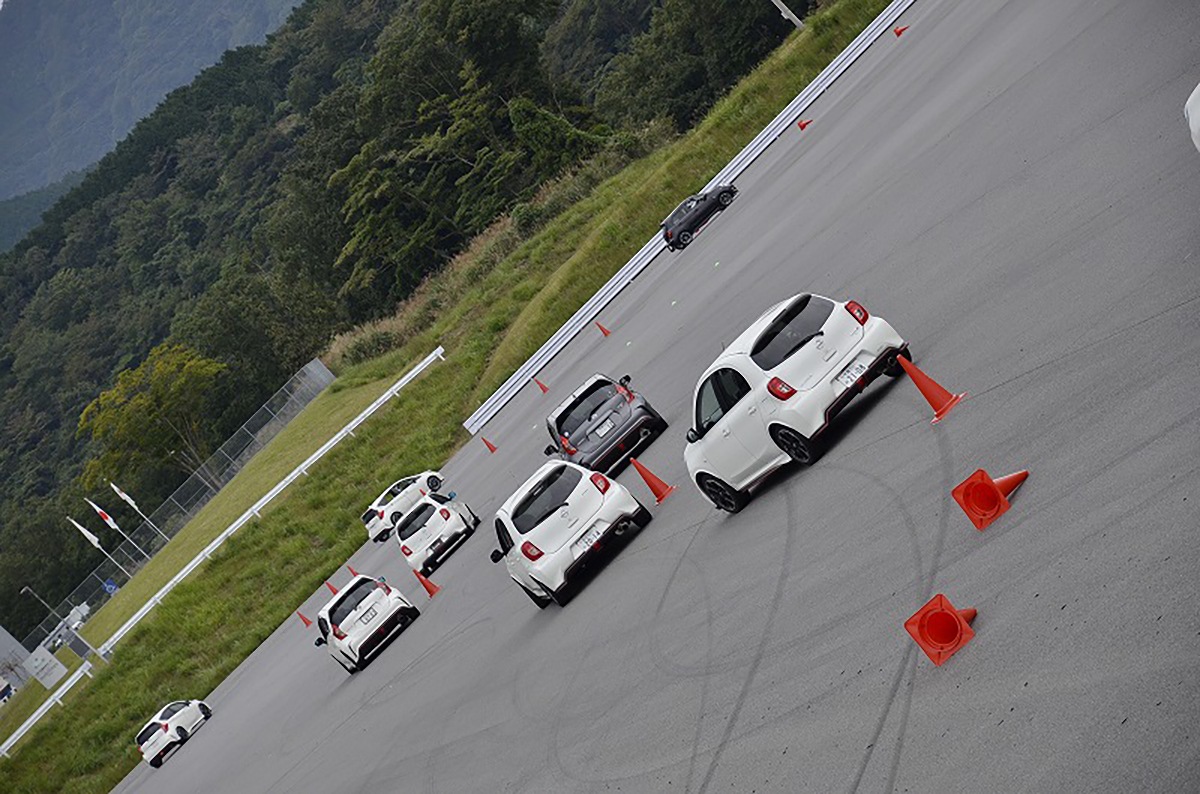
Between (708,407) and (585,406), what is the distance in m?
6.45

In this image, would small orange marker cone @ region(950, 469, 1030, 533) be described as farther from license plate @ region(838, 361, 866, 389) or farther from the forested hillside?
the forested hillside

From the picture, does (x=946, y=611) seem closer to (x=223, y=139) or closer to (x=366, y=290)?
(x=366, y=290)

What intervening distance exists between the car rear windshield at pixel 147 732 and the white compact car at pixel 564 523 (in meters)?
16.8

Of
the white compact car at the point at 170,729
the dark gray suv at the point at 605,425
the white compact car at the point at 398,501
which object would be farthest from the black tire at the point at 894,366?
the white compact car at the point at 170,729

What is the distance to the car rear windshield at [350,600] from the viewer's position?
77.6ft

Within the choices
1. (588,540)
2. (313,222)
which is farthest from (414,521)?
(313,222)

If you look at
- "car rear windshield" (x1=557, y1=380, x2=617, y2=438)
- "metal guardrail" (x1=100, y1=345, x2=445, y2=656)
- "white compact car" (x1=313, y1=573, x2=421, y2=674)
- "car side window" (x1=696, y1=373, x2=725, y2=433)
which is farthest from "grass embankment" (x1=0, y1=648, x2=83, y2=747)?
"car side window" (x1=696, y1=373, x2=725, y2=433)

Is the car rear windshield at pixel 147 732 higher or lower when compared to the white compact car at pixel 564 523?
lower

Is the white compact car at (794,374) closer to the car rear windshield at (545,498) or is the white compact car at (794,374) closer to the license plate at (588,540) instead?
the license plate at (588,540)

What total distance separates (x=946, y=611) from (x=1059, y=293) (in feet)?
17.1

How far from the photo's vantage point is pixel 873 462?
12719mm

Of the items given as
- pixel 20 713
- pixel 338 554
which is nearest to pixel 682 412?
pixel 338 554

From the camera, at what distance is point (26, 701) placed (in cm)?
4825

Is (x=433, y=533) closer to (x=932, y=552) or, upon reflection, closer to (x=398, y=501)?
(x=398, y=501)
